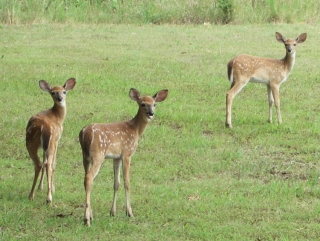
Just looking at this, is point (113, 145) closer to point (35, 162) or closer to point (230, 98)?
point (35, 162)

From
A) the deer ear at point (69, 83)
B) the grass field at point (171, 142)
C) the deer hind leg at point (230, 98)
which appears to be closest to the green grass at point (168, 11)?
the grass field at point (171, 142)

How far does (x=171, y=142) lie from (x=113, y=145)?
3149 mm

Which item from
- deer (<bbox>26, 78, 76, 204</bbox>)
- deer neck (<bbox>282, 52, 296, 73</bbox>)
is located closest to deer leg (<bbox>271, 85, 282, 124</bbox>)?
deer neck (<bbox>282, 52, 296, 73</bbox>)

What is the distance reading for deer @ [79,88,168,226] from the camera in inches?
290

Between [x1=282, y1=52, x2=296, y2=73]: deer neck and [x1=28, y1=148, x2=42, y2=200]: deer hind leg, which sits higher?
[x1=282, y1=52, x2=296, y2=73]: deer neck

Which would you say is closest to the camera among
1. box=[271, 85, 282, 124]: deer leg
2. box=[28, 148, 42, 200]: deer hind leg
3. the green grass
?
box=[28, 148, 42, 200]: deer hind leg

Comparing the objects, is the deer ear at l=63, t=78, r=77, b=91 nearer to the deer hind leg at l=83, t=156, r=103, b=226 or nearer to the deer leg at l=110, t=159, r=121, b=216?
the deer leg at l=110, t=159, r=121, b=216

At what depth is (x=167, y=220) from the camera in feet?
25.6

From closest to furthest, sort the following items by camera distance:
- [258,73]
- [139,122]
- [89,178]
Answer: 1. [89,178]
2. [139,122]
3. [258,73]

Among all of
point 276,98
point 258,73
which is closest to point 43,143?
point 258,73

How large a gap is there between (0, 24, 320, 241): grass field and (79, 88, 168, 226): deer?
0.35 meters

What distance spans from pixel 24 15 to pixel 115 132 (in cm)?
1285

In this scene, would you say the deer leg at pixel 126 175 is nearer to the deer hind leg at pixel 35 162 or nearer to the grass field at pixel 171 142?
the grass field at pixel 171 142

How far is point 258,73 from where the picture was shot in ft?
38.5
